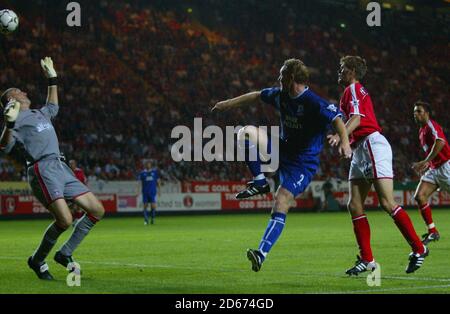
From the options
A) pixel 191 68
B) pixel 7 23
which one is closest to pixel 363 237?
pixel 7 23

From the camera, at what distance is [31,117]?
10500 mm

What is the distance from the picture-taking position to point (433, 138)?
15773mm

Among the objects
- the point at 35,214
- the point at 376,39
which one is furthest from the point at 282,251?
the point at 376,39

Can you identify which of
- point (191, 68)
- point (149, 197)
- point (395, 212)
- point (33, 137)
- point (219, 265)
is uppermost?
point (191, 68)

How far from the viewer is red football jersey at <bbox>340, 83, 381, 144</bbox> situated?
10.8 m

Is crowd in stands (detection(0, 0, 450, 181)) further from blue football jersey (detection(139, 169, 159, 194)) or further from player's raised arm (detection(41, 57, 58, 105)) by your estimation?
player's raised arm (detection(41, 57, 58, 105))

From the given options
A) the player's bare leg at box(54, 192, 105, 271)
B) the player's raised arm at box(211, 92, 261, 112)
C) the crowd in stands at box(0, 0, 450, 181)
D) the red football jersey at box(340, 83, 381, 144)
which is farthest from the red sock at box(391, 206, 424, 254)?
the crowd in stands at box(0, 0, 450, 181)

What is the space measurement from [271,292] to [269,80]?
35.1 metres

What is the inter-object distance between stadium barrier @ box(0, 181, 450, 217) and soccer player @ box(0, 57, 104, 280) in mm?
20975

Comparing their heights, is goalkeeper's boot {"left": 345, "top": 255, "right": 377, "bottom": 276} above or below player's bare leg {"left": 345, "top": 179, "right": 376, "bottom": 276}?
below

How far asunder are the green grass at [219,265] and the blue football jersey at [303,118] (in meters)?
1.66

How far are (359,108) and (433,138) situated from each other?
541 centimetres

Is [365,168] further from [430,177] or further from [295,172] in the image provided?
[430,177]

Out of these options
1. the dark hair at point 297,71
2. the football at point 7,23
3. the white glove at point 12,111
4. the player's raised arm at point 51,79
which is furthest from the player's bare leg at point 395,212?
the football at point 7,23
